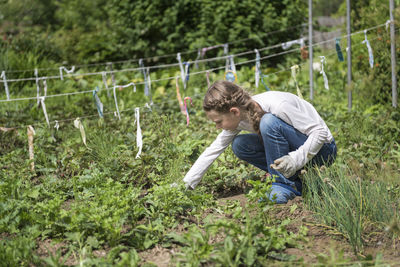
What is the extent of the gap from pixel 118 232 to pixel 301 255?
951 millimetres

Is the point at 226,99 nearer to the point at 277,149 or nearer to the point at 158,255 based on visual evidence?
the point at 277,149

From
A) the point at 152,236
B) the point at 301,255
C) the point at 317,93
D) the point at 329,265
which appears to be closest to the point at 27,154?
the point at 152,236

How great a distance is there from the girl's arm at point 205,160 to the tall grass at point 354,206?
0.65 metres

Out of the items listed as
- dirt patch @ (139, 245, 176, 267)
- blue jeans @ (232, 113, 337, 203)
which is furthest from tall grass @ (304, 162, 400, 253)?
dirt patch @ (139, 245, 176, 267)

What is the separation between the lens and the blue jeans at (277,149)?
9.30ft

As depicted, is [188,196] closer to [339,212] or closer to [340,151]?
[339,212]

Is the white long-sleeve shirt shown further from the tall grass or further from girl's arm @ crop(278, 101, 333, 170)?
the tall grass

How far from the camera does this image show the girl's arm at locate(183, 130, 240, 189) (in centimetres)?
297

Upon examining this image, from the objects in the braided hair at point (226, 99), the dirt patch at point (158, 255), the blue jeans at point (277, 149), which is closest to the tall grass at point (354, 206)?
the blue jeans at point (277, 149)

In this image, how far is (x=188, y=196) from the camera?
2943 millimetres

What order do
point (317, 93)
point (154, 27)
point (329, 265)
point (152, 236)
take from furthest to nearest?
point (154, 27)
point (317, 93)
point (152, 236)
point (329, 265)

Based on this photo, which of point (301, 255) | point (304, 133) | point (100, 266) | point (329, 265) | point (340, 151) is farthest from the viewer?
point (340, 151)

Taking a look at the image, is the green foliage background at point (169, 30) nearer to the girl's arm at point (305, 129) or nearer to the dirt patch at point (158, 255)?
the girl's arm at point (305, 129)

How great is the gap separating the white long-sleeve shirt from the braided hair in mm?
97
